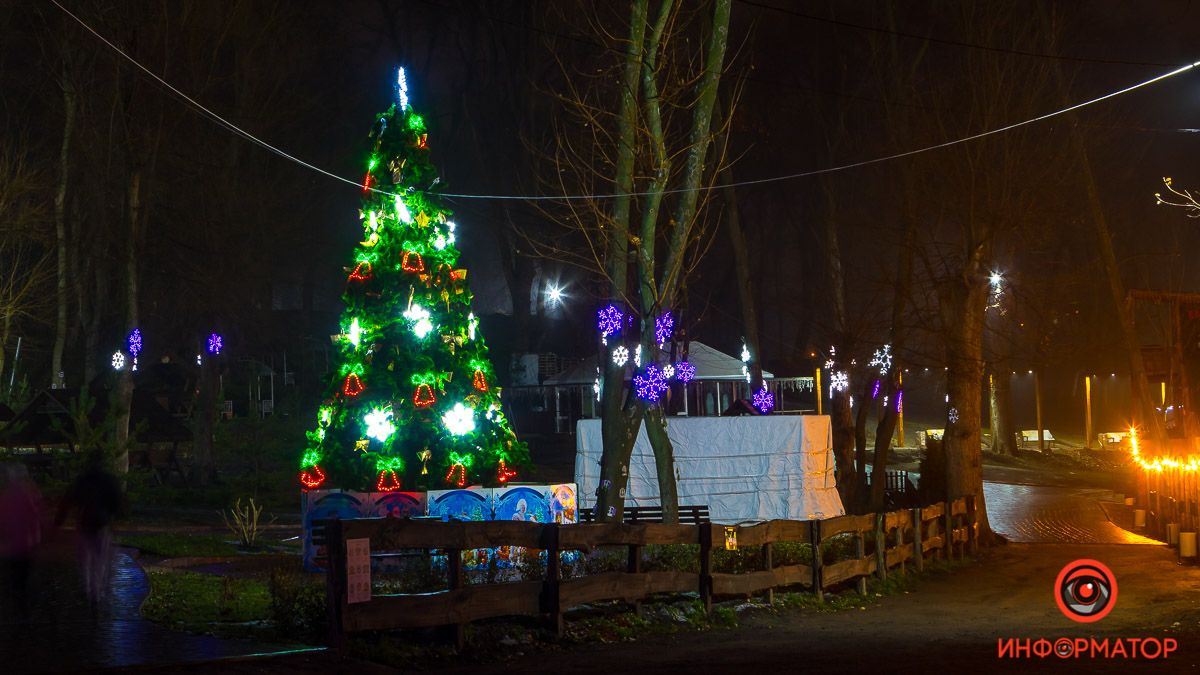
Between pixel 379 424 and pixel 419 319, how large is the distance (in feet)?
5.93

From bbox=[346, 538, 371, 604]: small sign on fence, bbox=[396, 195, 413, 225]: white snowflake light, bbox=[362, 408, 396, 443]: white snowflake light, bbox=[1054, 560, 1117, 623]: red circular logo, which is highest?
bbox=[396, 195, 413, 225]: white snowflake light

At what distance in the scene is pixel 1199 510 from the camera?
74.2 ft

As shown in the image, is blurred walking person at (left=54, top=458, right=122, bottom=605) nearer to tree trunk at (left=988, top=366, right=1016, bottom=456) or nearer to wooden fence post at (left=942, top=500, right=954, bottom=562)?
wooden fence post at (left=942, top=500, right=954, bottom=562)

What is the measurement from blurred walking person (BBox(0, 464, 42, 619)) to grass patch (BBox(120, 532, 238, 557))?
627cm

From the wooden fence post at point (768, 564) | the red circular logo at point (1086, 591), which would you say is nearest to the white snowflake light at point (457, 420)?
the wooden fence post at point (768, 564)

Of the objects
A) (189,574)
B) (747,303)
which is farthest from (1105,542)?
(189,574)

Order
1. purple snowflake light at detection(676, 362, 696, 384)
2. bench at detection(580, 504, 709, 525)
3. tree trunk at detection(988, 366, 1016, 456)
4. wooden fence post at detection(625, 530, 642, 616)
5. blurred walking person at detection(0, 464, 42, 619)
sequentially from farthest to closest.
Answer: tree trunk at detection(988, 366, 1016, 456) < purple snowflake light at detection(676, 362, 696, 384) < bench at detection(580, 504, 709, 525) < wooden fence post at detection(625, 530, 642, 616) < blurred walking person at detection(0, 464, 42, 619)

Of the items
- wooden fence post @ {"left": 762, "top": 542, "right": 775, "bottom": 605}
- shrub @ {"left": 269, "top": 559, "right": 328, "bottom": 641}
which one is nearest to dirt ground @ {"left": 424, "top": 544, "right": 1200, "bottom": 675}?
wooden fence post @ {"left": 762, "top": 542, "right": 775, "bottom": 605}

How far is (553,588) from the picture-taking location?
12.4 m

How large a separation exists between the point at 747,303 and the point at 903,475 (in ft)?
22.7

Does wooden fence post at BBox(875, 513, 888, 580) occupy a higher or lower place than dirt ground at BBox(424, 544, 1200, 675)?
higher

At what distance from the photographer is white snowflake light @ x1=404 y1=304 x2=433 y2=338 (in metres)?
19.5

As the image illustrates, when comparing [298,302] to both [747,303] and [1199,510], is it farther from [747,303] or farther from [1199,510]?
[1199,510]

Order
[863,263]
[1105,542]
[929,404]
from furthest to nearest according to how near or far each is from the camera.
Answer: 1. [929,404]
2. [863,263]
3. [1105,542]
